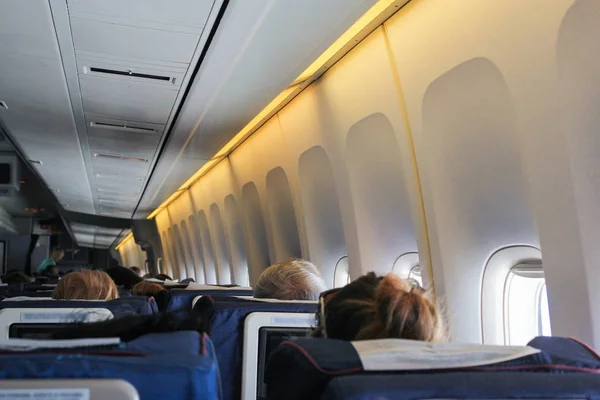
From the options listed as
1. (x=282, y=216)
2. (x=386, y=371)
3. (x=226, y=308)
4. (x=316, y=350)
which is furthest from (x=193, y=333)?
(x=282, y=216)

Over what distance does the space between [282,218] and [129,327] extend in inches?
334

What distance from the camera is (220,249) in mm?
15422

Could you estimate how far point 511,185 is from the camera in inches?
194

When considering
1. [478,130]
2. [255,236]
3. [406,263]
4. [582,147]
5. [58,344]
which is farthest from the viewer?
[255,236]

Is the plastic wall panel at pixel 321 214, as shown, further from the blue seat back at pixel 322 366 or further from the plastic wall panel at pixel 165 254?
the plastic wall panel at pixel 165 254

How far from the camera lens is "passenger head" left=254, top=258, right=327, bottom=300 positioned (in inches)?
152

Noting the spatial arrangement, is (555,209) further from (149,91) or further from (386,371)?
(149,91)

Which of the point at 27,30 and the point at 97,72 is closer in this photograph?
the point at 27,30

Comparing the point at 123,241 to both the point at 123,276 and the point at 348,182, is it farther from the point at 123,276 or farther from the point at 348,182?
the point at 348,182

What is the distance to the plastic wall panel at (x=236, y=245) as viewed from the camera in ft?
43.2

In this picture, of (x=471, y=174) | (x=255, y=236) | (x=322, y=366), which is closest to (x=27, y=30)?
(x=471, y=174)

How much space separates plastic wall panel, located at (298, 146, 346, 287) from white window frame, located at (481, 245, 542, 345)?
2820mm

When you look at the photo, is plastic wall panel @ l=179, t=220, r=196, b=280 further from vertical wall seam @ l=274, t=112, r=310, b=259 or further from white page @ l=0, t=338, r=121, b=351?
white page @ l=0, t=338, r=121, b=351

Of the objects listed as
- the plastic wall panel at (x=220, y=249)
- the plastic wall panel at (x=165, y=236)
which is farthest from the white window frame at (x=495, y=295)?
the plastic wall panel at (x=165, y=236)
